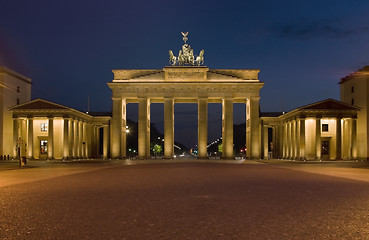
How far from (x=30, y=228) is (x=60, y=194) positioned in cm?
742

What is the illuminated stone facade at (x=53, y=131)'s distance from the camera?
72.2 metres

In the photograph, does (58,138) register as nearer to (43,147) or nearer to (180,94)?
(43,147)

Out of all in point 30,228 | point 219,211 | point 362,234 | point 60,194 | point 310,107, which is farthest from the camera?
point 310,107

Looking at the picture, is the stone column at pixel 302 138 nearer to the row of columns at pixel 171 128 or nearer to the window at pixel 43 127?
the row of columns at pixel 171 128

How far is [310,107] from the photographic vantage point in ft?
236

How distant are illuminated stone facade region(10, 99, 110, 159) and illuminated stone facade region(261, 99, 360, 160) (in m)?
36.7

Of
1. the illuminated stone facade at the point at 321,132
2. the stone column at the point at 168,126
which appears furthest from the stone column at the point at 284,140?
the stone column at the point at 168,126

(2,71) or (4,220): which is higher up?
(2,71)

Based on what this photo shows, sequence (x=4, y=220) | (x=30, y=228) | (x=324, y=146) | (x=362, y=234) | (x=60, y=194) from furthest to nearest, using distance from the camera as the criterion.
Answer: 1. (x=324, y=146)
2. (x=60, y=194)
3. (x=4, y=220)
4. (x=30, y=228)
5. (x=362, y=234)

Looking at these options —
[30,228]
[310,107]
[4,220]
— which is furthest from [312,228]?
[310,107]

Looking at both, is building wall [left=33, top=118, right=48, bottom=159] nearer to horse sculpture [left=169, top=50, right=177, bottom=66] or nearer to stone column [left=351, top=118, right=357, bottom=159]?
horse sculpture [left=169, top=50, right=177, bottom=66]

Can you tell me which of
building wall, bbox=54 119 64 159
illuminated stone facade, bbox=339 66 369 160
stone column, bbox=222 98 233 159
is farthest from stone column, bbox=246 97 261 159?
building wall, bbox=54 119 64 159

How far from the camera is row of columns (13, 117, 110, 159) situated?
72.2m

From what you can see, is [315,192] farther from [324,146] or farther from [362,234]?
[324,146]
